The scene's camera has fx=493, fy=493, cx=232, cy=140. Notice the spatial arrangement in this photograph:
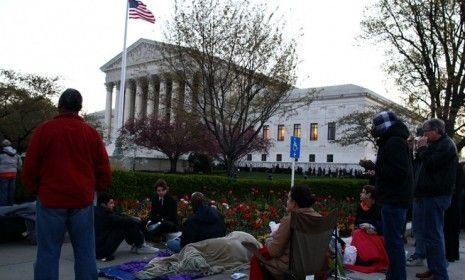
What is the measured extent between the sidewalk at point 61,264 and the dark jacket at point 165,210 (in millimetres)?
819

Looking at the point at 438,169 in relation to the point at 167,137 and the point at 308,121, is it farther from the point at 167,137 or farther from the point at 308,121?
the point at 308,121

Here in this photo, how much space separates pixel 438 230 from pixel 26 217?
6730 millimetres

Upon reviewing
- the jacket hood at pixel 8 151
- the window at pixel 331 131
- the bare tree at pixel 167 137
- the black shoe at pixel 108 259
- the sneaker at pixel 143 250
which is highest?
the window at pixel 331 131

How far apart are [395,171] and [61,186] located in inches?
145

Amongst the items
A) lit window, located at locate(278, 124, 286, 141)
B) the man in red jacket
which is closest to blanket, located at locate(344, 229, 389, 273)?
the man in red jacket

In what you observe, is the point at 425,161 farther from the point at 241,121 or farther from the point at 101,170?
the point at 241,121

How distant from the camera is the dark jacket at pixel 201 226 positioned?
7676 millimetres

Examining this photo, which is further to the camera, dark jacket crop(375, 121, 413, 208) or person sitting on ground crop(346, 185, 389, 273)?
person sitting on ground crop(346, 185, 389, 273)

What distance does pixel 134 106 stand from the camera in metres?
75.6

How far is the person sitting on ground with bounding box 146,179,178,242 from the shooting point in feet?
30.9

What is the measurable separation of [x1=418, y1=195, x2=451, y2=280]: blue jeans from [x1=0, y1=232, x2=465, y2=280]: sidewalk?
0.95 metres

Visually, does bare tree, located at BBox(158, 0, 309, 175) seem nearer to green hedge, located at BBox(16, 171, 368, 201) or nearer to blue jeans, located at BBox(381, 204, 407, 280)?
green hedge, located at BBox(16, 171, 368, 201)

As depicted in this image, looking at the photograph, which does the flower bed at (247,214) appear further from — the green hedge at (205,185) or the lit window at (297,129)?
the lit window at (297,129)

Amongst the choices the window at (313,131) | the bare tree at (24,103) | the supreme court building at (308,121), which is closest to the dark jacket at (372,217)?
the bare tree at (24,103)
